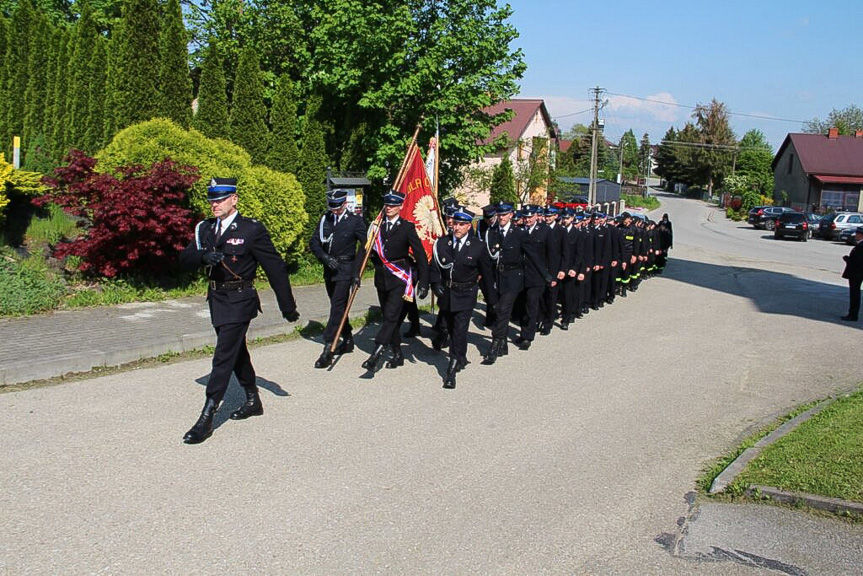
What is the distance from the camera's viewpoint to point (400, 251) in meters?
8.79

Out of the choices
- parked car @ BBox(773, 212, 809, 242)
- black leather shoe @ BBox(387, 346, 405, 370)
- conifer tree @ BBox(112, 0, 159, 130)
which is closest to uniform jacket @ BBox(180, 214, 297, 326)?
black leather shoe @ BBox(387, 346, 405, 370)

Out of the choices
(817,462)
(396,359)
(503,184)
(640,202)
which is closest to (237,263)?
(396,359)

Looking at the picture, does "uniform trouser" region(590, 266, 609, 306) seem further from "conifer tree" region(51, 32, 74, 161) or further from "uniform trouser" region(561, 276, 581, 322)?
"conifer tree" region(51, 32, 74, 161)

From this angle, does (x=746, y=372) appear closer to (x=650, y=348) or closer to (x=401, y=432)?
(x=650, y=348)

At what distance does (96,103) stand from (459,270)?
470 inches

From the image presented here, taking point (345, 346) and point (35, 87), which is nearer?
point (345, 346)

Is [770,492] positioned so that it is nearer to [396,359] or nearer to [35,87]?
[396,359]

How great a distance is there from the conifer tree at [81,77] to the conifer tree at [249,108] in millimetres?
3318

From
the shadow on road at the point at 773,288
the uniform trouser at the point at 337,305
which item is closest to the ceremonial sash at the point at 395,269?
the uniform trouser at the point at 337,305

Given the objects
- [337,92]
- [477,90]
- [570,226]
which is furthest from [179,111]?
[570,226]

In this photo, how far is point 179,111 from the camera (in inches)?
637

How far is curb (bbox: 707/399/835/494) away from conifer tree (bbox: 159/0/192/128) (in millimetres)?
13186

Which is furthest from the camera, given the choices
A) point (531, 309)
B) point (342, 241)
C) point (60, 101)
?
point (60, 101)

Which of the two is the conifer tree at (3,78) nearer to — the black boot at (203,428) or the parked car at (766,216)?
the black boot at (203,428)
